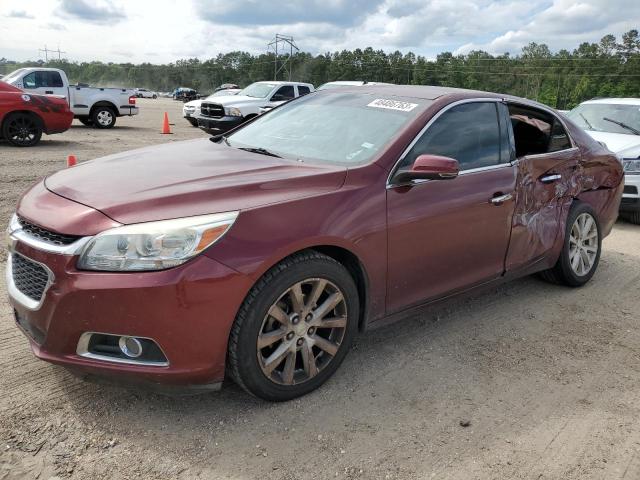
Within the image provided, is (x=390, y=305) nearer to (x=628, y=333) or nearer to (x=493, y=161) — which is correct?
(x=493, y=161)

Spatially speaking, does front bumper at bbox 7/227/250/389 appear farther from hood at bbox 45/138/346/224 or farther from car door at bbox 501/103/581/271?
car door at bbox 501/103/581/271

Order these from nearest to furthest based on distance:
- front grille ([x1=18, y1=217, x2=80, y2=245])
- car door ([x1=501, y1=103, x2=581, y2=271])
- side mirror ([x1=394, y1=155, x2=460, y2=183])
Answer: front grille ([x1=18, y1=217, x2=80, y2=245])
side mirror ([x1=394, y1=155, x2=460, y2=183])
car door ([x1=501, y1=103, x2=581, y2=271])

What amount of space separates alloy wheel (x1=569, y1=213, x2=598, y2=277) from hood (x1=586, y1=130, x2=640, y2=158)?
316 centimetres

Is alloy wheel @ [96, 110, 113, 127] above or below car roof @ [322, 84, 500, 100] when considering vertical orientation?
below

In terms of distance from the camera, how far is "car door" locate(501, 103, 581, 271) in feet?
13.7

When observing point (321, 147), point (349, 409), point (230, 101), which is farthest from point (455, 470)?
point (230, 101)

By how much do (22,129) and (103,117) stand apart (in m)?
5.95

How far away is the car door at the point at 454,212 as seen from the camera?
3340mm

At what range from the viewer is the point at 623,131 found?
8.71 meters

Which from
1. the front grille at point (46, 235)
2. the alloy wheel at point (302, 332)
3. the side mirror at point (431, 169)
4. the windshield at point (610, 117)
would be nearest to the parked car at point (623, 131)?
the windshield at point (610, 117)

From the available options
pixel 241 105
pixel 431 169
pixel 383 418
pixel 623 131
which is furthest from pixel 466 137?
pixel 241 105

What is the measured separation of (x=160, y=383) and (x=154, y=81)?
154 metres

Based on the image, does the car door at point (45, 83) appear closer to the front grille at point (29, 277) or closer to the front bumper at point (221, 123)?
the front bumper at point (221, 123)

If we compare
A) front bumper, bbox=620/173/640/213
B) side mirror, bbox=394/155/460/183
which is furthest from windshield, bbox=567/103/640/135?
side mirror, bbox=394/155/460/183
